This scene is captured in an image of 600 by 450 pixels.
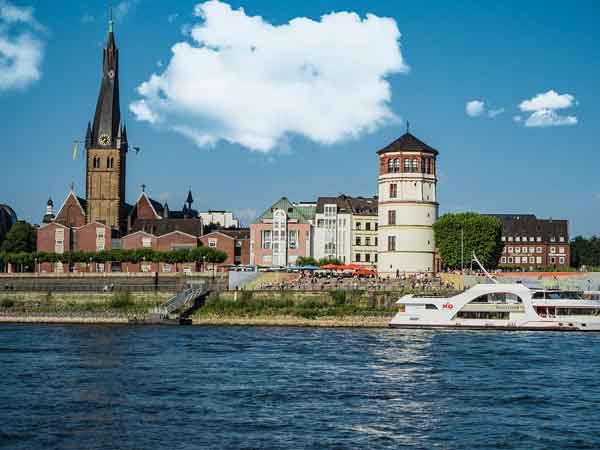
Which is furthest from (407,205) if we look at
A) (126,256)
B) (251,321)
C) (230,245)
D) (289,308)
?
(126,256)

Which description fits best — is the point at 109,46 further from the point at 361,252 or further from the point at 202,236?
the point at 361,252

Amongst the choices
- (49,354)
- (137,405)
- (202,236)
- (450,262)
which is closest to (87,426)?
(137,405)

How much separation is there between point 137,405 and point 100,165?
3767 inches

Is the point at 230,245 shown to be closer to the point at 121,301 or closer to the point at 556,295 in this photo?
the point at 121,301

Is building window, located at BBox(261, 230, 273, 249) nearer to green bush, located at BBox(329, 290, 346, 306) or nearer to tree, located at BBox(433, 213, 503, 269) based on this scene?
tree, located at BBox(433, 213, 503, 269)

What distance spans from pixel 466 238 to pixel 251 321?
130ft

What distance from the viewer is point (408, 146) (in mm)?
96562

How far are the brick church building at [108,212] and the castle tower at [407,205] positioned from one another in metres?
33.6

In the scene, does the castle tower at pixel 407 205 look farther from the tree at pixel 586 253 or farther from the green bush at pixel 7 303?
the tree at pixel 586 253

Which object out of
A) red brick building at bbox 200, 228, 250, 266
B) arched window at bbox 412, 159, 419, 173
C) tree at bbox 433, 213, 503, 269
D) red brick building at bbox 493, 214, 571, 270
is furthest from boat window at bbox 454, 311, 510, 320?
red brick building at bbox 493, 214, 571, 270

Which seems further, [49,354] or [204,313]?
[204,313]

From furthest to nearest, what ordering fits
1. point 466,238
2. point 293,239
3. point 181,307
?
point 293,239, point 466,238, point 181,307

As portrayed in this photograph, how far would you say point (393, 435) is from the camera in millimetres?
31531

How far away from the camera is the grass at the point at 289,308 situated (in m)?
75.9
